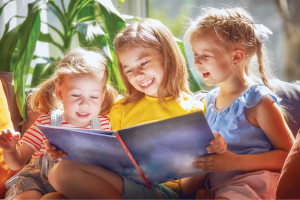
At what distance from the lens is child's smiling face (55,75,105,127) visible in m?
1.00

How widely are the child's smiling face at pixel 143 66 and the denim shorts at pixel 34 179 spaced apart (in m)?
0.44

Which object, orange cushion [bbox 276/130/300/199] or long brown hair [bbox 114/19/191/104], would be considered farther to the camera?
long brown hair [bbox 114/19/191/104]

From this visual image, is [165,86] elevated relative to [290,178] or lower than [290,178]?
elevated

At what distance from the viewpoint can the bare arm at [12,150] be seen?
2.91 ft

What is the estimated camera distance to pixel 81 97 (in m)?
1.01

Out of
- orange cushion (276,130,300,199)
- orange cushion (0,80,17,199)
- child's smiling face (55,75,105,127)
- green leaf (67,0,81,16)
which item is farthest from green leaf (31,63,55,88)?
orange cushion (276,130,300,199)

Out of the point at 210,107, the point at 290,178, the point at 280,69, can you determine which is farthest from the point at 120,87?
the point at 280,69

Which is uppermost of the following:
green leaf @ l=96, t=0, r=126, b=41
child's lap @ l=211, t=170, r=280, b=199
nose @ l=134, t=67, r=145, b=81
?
green leaf @ l=96, t=0, r=126, b=41

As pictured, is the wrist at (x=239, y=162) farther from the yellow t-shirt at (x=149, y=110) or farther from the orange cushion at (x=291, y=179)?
the yellow t-shirt at (x=149, y=110)

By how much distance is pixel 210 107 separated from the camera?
3.45ft

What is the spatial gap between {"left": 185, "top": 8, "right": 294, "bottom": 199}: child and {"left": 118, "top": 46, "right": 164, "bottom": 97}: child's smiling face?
145mm

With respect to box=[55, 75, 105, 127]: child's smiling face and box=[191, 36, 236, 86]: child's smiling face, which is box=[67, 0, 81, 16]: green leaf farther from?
box=[191, 36, 236, 86]: child's smiling face

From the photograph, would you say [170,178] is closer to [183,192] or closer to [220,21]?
[183,192]

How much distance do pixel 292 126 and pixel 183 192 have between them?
485mm
